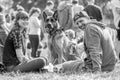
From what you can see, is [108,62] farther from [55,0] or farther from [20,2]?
[20,2]

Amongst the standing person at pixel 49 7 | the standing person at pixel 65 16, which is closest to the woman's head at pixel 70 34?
the standing person at pixel 49 7

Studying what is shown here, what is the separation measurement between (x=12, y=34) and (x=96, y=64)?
1947 mm

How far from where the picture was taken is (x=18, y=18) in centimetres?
895

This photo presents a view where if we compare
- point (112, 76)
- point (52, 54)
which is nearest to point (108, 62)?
point (112, 76)

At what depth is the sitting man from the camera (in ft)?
26.7

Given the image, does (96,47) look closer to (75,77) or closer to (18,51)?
(75,77)

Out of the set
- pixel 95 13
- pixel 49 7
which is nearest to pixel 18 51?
pixel 95 13

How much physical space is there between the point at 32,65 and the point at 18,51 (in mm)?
569

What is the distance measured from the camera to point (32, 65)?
9.26 meters

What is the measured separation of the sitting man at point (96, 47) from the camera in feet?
26.7

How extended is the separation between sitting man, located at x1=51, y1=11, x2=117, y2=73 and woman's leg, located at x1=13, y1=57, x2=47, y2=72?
1.06 m

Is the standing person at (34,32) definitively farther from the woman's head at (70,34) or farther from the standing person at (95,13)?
the standing person at (95,13)

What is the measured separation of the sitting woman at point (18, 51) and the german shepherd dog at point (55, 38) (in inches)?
63.7

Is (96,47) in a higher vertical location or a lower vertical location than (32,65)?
higher
